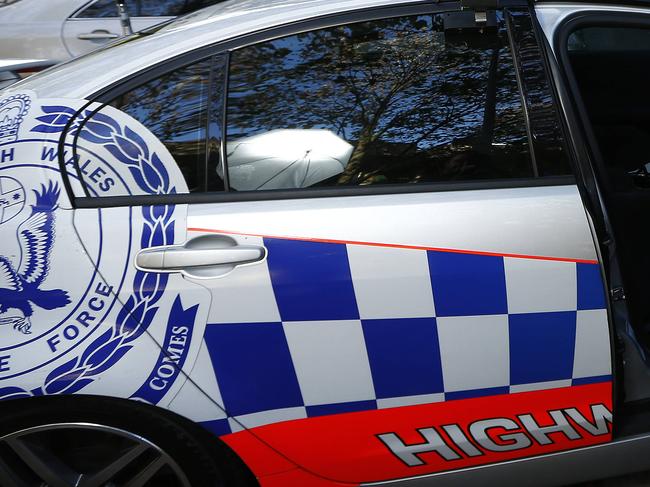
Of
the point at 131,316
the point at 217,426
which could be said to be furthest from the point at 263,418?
the point at 131,316

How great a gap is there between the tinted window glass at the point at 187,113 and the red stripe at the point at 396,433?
1.68ft

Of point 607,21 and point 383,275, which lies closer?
point 383,275

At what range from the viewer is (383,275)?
155 centimetres

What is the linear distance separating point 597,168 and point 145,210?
3.28ft

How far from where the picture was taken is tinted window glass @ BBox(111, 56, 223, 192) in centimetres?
161

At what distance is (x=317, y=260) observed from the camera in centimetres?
155

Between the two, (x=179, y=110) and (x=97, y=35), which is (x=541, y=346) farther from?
(x=97, y=35)

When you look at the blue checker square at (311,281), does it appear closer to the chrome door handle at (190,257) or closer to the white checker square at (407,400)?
the chrome door handle at (190,257)

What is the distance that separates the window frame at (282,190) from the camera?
1578mm

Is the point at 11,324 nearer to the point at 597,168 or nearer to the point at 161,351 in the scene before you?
the point at 161,351

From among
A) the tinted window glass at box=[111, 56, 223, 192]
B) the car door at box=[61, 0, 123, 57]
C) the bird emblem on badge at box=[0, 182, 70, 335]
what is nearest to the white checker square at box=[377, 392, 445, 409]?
the tinted window glass at box=[111, 56, 223, 192]

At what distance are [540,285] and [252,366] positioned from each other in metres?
0.58

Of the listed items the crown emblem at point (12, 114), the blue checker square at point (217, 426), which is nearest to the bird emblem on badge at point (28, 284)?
the crown emblem at point (12, 114)

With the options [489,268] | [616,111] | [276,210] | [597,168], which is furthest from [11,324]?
[616,111]
